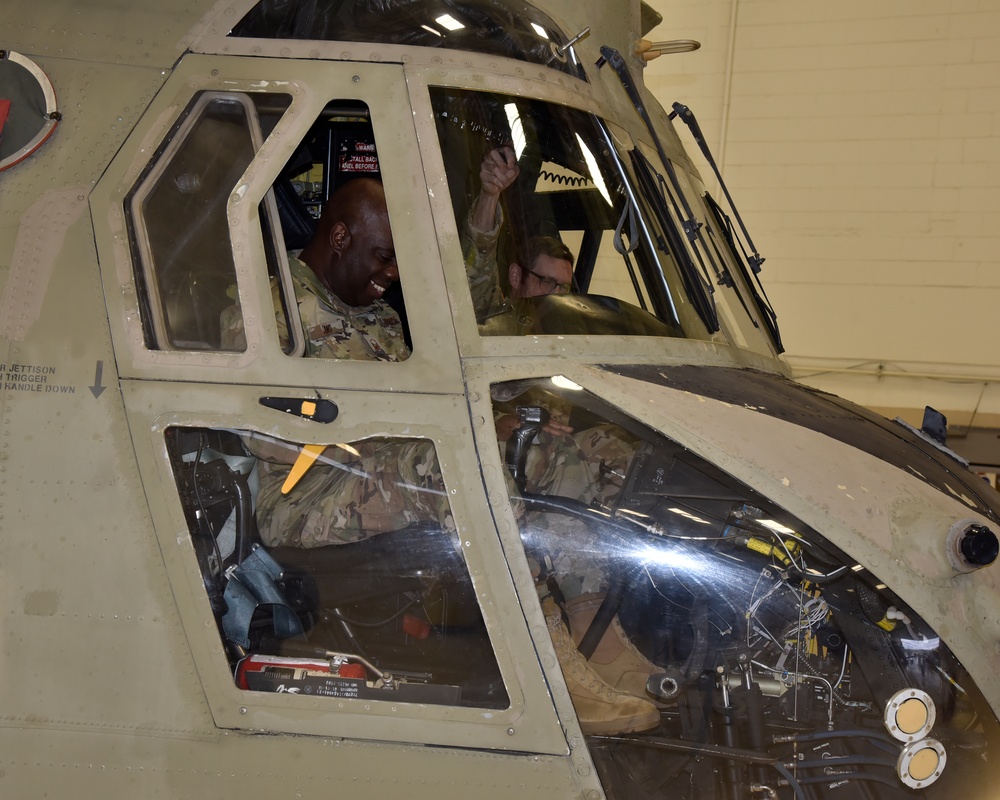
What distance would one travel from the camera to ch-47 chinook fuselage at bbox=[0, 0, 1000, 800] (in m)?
2.21

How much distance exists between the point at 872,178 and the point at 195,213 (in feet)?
22.0

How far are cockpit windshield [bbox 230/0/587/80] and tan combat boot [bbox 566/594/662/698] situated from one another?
1451 mm

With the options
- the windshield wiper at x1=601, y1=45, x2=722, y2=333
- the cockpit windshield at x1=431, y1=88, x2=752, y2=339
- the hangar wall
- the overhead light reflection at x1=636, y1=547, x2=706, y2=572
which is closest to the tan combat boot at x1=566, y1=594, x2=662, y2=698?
the overhead light reflection at x1=636, y1=547, x2=706, y2=572

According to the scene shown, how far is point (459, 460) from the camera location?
2232 mm

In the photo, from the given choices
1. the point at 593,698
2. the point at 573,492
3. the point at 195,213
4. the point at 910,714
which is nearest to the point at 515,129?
the point at 195,213

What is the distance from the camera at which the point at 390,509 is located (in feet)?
7.70

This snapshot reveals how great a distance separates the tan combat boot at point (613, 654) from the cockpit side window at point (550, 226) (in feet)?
2.22

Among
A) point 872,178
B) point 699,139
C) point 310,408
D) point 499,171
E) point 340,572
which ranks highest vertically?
point 872,178

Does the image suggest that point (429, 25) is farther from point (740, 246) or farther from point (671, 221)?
point (740, 246)

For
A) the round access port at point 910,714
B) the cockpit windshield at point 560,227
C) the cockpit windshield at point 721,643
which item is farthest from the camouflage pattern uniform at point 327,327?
the round access port at point 910,714

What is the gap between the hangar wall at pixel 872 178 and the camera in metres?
7.58

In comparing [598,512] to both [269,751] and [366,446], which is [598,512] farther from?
[269,751]

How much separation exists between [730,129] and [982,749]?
682 cm

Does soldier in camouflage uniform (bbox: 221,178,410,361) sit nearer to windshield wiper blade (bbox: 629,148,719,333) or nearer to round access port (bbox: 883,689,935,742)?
windshield wiper blade (bbox: 629,148,719,333)
